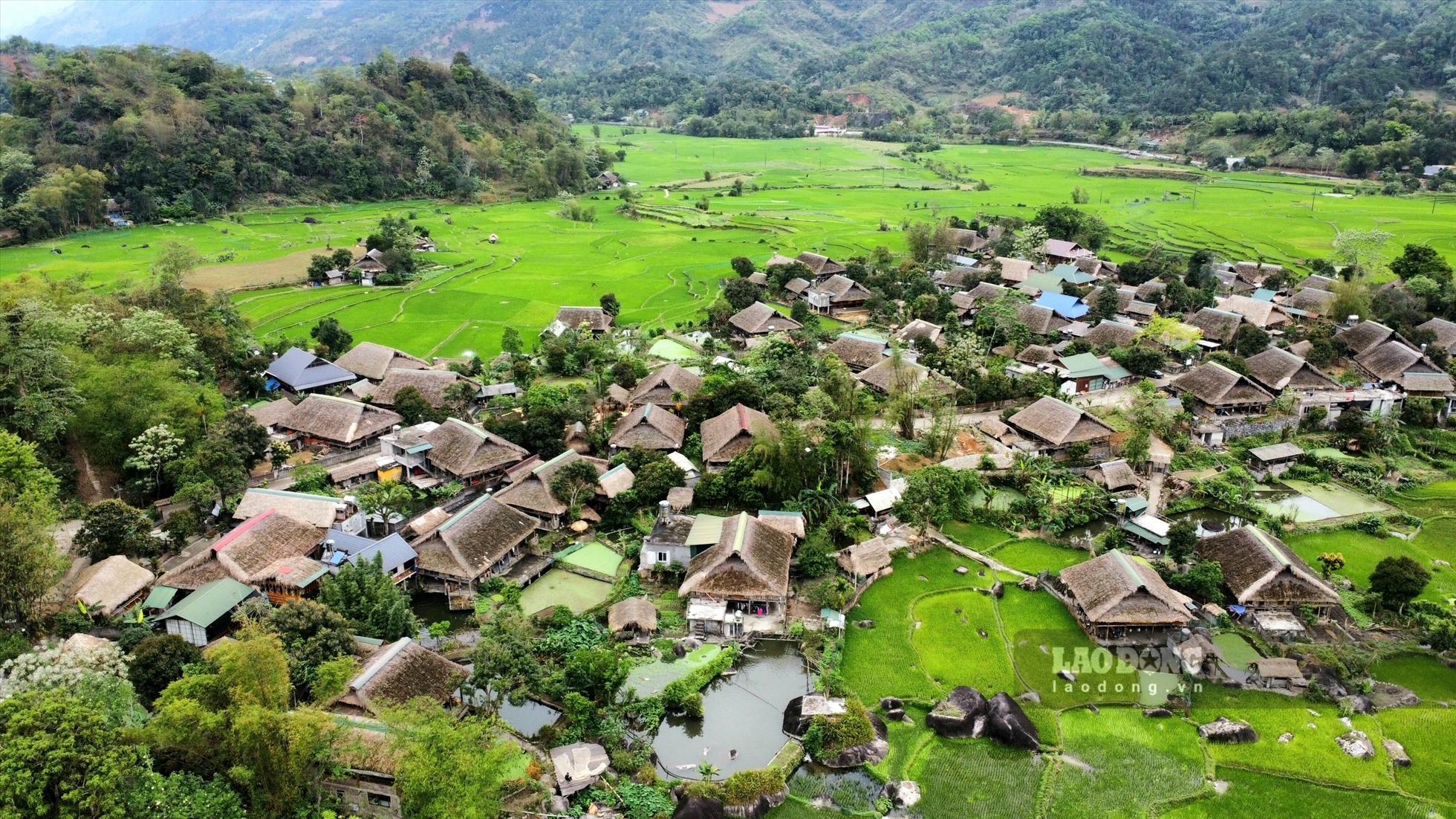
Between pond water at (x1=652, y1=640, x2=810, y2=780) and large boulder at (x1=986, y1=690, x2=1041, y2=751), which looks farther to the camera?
pond water at (x1=652, y1=640, x2=810, y2=780)

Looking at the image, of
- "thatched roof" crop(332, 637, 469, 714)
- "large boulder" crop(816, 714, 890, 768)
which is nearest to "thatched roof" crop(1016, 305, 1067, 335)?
"large boulder" crop(816, 714, 890, 768)

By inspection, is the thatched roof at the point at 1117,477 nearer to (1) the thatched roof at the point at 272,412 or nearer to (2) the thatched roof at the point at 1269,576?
(2) the thatched roof at the point at 1269,576

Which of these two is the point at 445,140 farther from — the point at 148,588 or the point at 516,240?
the point at 148,588

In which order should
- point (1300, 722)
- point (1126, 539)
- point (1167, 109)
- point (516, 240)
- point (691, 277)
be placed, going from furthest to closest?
point (1167, 109), point (516, 240), point (691, 277), point (1126, 539), point (1300, 722)

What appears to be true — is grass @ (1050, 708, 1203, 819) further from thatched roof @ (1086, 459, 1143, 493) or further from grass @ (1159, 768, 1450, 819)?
thatched roof @ (1086, 459, 1143, 493)

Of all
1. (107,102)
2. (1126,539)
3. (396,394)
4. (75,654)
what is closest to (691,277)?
(396,394)

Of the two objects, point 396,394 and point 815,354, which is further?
point 815,354

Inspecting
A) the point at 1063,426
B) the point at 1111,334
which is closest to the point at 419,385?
the point at 1063,426

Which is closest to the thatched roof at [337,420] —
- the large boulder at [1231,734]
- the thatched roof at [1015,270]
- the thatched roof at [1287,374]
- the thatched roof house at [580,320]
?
the thatched roof house at [580,320]
